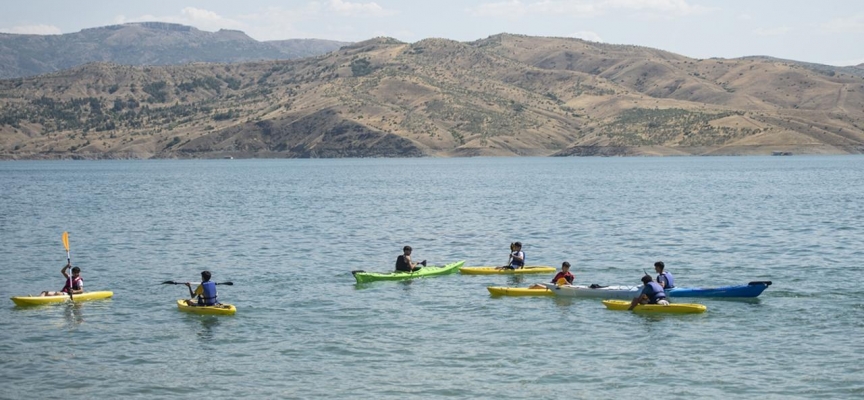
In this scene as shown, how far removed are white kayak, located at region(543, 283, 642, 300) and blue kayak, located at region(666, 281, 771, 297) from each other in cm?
139

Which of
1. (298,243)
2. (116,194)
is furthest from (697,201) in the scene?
(116,194)

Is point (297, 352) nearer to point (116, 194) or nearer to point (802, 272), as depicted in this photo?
point (802, 272)

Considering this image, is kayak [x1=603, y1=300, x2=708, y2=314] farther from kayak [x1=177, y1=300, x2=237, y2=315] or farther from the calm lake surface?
kayak [x1=177, y1=300, x2=237, y2=315]

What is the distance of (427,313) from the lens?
3438 centimetres

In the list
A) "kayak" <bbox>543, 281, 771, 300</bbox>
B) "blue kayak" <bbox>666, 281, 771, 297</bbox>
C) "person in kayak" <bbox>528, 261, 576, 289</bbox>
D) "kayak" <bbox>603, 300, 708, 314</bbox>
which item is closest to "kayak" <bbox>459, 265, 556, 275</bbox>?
"person in kayak" <bbox>528, 261, 576, 289</bbox>

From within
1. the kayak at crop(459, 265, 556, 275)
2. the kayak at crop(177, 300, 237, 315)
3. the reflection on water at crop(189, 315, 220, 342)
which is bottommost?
the reflection on water at crop(189, 315, 220, 342)

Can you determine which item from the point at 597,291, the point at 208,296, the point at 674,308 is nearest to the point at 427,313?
the point at 597,291

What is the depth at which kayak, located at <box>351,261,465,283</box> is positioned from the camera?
1603 inches

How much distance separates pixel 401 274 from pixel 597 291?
352 inches

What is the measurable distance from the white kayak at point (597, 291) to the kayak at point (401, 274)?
6.79m

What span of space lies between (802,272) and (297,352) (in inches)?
959

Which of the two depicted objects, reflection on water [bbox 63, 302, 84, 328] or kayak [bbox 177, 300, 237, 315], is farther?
kayak [bbox 177, 300, 237, 315]

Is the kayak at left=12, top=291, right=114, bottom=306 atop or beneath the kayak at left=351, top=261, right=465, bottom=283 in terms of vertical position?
beneath

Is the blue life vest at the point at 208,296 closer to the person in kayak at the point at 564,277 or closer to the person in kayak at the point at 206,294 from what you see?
the person in kayak at the point at 206,294
